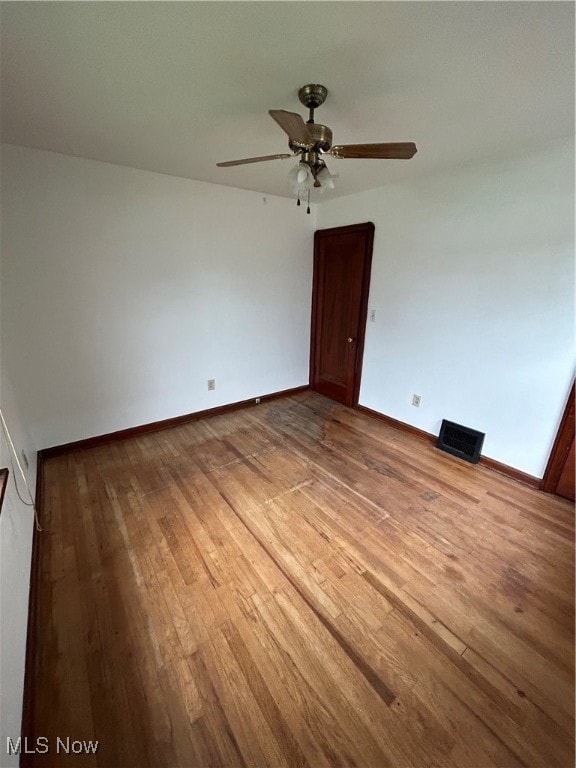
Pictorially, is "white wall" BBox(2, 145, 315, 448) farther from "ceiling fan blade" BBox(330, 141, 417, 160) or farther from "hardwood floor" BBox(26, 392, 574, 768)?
"ceiling fan blade" BBox(330, 141, 417, 160)

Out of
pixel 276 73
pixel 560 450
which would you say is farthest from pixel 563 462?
pixel 276 73

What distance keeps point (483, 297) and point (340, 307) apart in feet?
5.04

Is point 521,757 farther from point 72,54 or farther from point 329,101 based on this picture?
point 72,54

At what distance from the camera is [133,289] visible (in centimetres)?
271

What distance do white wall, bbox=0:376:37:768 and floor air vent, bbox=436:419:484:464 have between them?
3.01 metres

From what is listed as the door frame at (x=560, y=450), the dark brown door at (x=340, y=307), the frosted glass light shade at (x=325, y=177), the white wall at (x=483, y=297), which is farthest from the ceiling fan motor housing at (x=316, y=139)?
the door frame at (x=560, y=450)

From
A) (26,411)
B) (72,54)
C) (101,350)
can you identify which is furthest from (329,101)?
(26,411)

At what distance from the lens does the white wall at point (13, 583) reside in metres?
0.98

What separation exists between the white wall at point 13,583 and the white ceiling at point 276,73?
175 cm

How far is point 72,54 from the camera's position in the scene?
4.10 feet

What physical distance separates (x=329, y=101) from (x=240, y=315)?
2093 mm

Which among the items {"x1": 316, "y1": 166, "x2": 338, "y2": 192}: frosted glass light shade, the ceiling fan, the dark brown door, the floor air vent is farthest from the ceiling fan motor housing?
the floor air vent

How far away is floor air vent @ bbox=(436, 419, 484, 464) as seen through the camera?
264cm

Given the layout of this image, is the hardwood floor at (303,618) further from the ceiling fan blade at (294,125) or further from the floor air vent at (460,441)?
the ceiling fan blade at (294,125)
